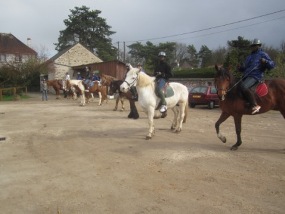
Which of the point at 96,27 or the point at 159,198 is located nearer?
the point at 159,198

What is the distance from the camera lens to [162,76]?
9930 mm

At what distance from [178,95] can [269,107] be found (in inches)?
129

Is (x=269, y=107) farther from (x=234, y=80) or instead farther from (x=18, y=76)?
(x=18, y=76)

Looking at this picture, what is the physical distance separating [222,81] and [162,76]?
2.53 m

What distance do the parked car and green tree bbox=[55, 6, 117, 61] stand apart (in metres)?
37.2

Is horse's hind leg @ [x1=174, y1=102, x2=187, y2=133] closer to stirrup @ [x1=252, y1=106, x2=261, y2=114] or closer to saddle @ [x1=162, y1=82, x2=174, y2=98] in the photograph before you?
saddle @ [x1=162, y1=82, x2=174, y2=98]

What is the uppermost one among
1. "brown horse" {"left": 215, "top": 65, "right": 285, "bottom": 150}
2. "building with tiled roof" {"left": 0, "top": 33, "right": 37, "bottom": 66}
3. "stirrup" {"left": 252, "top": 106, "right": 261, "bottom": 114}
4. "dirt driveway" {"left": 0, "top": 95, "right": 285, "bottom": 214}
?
"building with tiled roof" {"left": 0, "top": 33, "right": 37, "bottom": 66}

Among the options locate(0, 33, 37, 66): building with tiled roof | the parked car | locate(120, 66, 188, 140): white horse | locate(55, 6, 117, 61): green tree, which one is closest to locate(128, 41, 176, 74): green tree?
locate(55, 6, 117, 61): green tree

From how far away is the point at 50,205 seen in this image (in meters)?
4.82

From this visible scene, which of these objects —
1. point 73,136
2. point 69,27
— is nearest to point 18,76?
point 69,27

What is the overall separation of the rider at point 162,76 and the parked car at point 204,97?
36.6 feet

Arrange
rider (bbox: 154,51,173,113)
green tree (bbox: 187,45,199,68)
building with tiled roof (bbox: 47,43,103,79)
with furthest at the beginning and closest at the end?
green tree (bbox: 187,45,199,68)
building with tiled roof (bbox: 47,43,103,79)
rider (bbox: 154,51,173,113)

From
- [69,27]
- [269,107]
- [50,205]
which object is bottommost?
[50,205]

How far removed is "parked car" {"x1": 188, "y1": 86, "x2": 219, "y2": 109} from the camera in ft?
67.7
